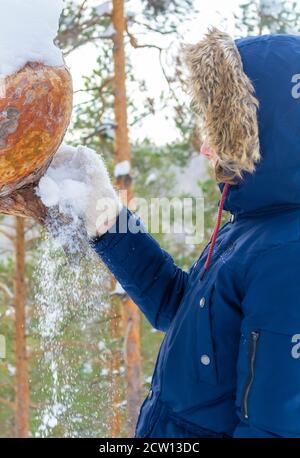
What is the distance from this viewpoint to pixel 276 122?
116cm

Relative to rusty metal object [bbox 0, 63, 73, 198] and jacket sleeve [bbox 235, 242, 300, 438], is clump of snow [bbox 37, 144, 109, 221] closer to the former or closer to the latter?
rusty metal object [bbox 0, 63, 73, 198]

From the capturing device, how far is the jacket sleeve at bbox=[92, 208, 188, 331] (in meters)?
1.52

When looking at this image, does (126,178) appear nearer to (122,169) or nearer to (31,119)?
(122,169)

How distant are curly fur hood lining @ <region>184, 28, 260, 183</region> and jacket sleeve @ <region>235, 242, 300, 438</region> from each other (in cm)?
20

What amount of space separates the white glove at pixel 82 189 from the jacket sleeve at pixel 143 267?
0.04 meters

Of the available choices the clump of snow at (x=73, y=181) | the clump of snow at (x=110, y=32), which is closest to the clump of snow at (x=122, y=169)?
the clump of snow at (x=110, y=32)

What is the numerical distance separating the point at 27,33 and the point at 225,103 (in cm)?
43

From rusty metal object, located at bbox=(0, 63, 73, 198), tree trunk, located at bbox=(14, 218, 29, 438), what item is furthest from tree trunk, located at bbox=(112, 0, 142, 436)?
rusty metal object, located at bbox=(0, 63, 73, 198)

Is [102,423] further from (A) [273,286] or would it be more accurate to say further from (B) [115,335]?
(A) [273,286]

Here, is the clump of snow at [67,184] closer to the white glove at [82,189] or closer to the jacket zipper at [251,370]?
the white glove at [82,189]

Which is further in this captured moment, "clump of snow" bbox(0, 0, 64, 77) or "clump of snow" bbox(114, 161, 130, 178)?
"clump of snow" bbox(114, 161, 130, 178)

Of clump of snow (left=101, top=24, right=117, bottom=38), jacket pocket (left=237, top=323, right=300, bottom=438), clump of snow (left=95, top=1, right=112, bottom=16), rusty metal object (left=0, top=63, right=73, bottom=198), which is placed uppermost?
clump of snow (left=95, top=1, right=112, bottom=16)

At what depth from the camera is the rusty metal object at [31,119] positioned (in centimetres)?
125
